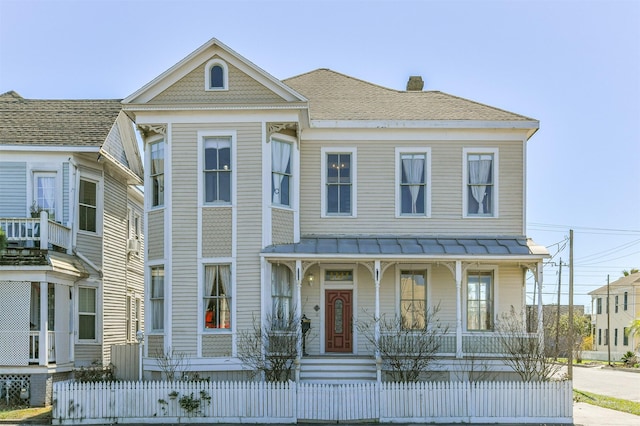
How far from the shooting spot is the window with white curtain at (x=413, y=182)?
71.1 feet

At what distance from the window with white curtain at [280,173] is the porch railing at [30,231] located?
6.40 metres

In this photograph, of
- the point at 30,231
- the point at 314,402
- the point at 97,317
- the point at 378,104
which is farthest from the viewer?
the point at 97,317

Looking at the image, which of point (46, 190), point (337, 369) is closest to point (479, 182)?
point (337, 369)

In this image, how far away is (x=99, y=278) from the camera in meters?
23.5

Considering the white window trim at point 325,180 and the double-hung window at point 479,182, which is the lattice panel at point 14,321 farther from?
the double-hung window at point 479,182

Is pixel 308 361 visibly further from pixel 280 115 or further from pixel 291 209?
pixel 280 115

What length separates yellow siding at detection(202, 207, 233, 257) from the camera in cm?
1980

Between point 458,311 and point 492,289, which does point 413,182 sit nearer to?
point 492,289

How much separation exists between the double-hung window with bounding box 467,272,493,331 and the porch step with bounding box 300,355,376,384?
11.7ft

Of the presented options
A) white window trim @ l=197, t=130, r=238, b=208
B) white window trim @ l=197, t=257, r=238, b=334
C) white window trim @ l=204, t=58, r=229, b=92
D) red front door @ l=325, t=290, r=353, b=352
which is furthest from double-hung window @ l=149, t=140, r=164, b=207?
red front door @ l=325, t=290, r=353, b=352

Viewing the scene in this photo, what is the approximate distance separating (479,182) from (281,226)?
5.98m

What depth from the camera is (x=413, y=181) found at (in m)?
21.7

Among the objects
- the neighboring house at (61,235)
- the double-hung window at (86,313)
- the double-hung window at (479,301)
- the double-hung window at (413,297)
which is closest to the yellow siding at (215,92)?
the neighboring house at (61,235)

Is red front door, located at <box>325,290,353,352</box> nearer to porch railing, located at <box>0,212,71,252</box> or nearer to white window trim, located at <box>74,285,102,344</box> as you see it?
white window trim, located at <box>74,285,102,344</box>
